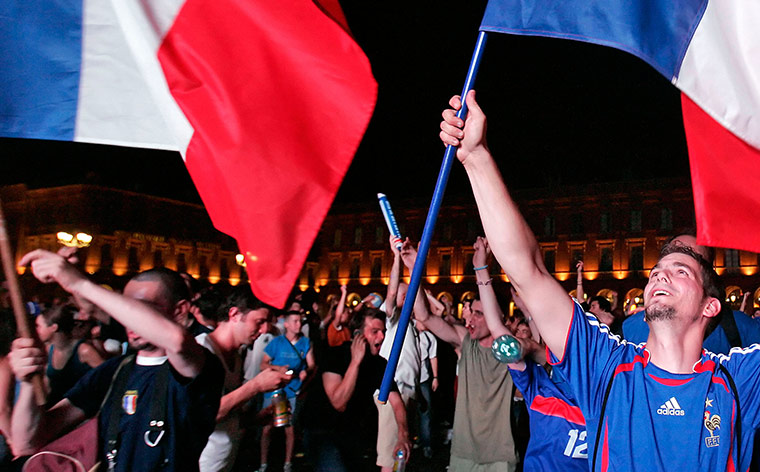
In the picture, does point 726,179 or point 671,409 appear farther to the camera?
point 726,179

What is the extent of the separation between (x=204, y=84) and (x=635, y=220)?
59.3m

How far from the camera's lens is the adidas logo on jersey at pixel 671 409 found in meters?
2.94

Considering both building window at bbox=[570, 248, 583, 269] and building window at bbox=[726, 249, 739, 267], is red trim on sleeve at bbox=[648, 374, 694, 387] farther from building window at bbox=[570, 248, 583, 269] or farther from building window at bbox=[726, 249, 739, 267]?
building window at bbox=[570, 248, 583, 269]

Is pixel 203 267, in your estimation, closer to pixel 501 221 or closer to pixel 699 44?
pixel 699 44

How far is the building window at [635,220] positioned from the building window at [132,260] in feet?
151

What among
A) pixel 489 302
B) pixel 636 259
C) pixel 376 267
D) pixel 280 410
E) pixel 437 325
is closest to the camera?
pixel 489 302

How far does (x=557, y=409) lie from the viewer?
451 centimetres

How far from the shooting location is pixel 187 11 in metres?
3.49

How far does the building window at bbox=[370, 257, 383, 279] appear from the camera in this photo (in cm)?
6981

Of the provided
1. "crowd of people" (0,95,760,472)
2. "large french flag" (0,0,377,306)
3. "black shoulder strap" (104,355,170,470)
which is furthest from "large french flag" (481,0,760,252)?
"black shoulder strap" (104,355,170,470)

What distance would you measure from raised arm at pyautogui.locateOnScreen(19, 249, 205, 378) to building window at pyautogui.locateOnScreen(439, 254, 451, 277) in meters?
63.1

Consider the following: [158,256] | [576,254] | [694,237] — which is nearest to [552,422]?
[694,237]

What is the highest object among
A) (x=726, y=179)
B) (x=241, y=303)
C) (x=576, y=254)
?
(x=576, y=254)

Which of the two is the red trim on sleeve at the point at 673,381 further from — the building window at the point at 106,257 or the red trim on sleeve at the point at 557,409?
the building window at the point at 106,257
